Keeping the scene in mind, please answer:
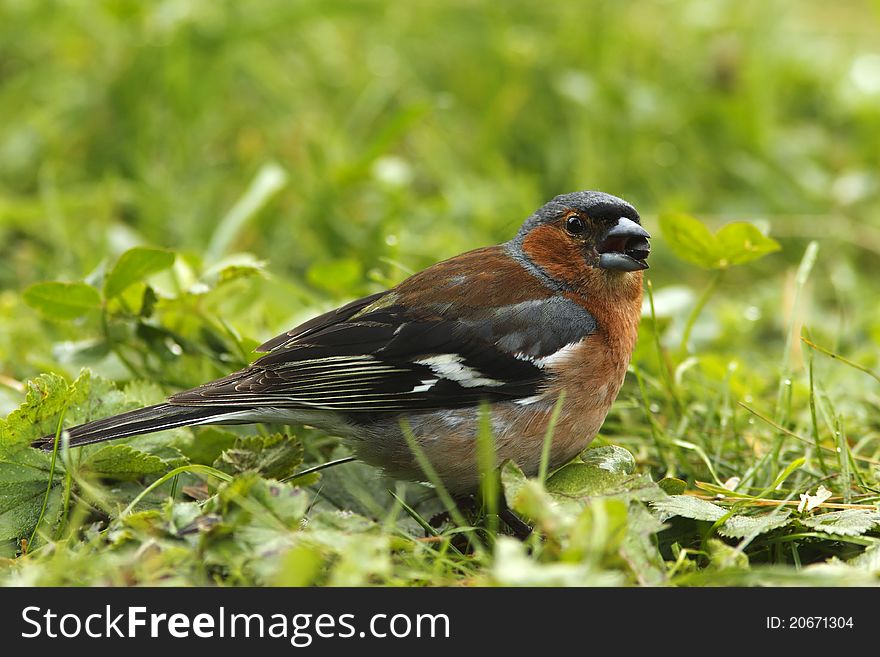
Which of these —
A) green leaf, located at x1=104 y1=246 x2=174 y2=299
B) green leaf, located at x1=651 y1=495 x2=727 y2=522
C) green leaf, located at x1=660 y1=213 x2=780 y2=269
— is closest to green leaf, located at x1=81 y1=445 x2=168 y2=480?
green leaf, located at x1=104 y1=246 x2=174 y2=299

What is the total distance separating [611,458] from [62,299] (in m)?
1.90

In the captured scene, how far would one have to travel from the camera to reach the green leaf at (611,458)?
3.02m

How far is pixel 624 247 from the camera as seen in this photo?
11.4 feet

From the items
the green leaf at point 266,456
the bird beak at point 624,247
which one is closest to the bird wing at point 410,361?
the green leaf at point 266,456

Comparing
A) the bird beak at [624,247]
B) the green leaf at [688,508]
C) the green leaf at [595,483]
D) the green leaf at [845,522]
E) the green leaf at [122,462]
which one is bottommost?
the green leaf at [845,522]

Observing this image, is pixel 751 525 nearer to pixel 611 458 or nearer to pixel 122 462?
pixel 611 458

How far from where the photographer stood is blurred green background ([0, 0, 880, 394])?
17.6 ft

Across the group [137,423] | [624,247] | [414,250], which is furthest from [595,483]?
[414,250]

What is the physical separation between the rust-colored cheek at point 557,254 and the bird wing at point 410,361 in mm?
180

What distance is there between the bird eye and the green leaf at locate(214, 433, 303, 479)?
1168mm

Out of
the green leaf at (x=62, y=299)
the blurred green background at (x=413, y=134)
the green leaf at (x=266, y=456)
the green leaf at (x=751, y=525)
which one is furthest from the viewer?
the blurred green background at (x=413, y=134)

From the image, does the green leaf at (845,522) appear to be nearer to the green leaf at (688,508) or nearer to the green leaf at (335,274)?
the green leaf at (688,508)
